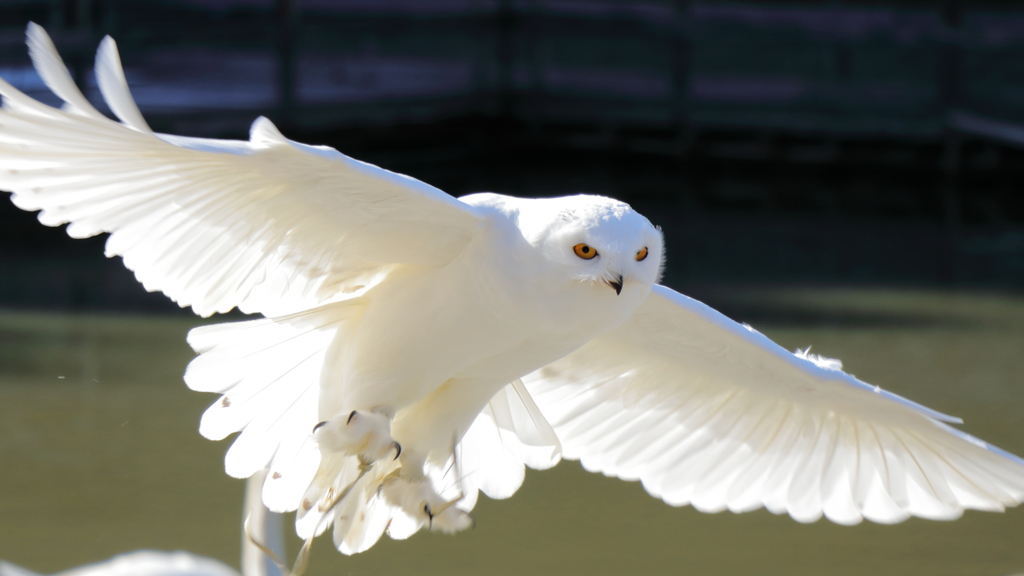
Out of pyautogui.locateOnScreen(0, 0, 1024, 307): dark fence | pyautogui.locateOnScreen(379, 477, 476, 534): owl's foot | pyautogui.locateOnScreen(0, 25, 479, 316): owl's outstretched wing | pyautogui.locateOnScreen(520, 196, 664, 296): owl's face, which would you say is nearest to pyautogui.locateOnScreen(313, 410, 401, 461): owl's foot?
pyautogui.locateOnScreen(379, 477, 476, 534): owl's foot

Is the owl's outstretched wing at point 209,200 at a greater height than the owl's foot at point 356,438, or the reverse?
the owl's outstretched wing at point 209,200

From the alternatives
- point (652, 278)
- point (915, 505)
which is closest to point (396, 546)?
point (915, 505)

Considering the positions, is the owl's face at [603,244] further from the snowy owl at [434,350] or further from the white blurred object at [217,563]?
the white blurred object at [217,563]

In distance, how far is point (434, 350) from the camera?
260 cm

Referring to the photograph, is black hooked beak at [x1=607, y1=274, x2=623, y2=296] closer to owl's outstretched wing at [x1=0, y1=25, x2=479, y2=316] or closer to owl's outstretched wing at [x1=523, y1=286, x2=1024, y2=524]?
owl's outstretched wing at [x1=0, y1=25, x2=479, y2=316]

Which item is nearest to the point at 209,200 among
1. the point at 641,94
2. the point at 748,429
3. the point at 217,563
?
the point at 217,563

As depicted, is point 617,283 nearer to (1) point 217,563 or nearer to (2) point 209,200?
(2) point 209,200

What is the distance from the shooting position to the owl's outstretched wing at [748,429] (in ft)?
9.37

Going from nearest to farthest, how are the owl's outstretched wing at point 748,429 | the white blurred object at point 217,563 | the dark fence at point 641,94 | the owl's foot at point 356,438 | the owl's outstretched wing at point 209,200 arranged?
1. the owl's outstretched wing at point 209,200
2. the white blurred object at point 217,563
3. the owl's foot at point 356,438
4. the owl's outstretched wing at point 748,429
5. the dark fence at point 641,94

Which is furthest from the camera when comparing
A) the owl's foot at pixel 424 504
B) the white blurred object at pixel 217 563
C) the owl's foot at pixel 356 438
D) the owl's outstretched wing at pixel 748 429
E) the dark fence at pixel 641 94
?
the dark fence at pixel 641 94

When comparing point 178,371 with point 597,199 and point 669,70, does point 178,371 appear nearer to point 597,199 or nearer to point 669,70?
point 597,199

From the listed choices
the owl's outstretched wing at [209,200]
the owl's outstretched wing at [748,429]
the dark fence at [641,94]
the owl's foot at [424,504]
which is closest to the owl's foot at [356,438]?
the owl's foot at [424,504]

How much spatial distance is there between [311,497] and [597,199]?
0.93 m

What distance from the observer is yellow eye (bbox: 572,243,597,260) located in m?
2.25
